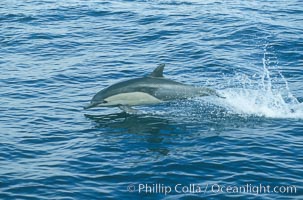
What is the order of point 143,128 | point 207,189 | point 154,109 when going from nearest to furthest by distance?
1. point 207,189
2. point 143,128
3. point 154,109

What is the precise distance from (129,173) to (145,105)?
658 centimetres

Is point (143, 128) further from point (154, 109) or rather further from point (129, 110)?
point (154, 109)

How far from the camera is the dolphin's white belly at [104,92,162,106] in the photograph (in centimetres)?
2169

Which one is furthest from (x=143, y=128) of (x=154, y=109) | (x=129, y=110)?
(x=154, y=109)

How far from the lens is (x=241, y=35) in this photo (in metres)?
33.2

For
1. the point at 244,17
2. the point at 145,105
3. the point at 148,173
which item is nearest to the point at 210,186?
the point at 148,173

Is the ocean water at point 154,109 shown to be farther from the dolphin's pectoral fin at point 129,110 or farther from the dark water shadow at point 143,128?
the dolphin's pectoral fin at point 129,110

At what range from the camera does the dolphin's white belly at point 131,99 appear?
2169 cm

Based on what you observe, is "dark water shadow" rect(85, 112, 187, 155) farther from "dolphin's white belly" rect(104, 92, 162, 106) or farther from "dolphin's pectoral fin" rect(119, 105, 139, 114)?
"dolphin's white belly" rect(104, 92, 162, 106)

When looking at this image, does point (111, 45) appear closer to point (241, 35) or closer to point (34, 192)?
point (241, 35)

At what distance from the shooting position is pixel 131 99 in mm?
21781

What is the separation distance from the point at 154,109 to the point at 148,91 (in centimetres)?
125

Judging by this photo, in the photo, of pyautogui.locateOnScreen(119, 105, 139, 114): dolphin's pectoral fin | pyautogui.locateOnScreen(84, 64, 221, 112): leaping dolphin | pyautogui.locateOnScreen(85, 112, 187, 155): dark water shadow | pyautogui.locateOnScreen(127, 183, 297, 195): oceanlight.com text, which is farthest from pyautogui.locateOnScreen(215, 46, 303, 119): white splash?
pyautogui.locateOnScreen(127, 183, 297, 195): oceanlight.com text

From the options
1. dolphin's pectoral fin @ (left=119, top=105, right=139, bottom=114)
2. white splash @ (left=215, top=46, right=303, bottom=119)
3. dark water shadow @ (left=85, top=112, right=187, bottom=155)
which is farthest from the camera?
white splash @ (left=215, top=46, right=303, bottom=119)
